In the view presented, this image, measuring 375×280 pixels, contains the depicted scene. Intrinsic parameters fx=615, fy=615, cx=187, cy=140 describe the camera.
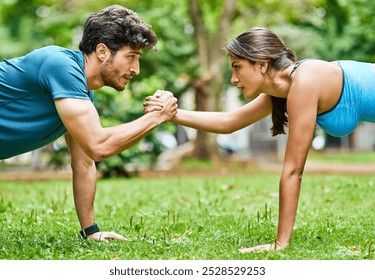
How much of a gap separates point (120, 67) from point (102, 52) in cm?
16

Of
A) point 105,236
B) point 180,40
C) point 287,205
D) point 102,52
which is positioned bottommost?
point 180,40

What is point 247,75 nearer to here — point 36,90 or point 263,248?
point 263,248

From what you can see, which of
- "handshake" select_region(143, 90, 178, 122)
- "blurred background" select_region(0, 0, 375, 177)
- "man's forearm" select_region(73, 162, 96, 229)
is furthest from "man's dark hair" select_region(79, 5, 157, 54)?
"blurred background" select_region(0, 0, 375, 177)

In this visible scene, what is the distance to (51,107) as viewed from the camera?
159 inches

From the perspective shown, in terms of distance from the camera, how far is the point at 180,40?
21969mm

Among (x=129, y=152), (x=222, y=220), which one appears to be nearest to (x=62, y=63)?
(x=222, y=220)

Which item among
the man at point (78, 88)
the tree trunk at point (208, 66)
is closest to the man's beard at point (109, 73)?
the man at point (78, 88)

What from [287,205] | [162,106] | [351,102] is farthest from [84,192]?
[351,102]

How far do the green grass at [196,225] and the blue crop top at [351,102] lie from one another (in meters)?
0.81

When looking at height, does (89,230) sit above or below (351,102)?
below

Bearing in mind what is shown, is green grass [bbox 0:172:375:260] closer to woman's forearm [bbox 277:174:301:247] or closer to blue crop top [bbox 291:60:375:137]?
woman's forearm [bbox 277:174:301:247]

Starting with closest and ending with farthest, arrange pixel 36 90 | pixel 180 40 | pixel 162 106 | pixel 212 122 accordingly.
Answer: pixel 36 90, pixel 162 106, pixel 212 122, pixel 180 40

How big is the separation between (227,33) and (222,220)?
11.1 meters
